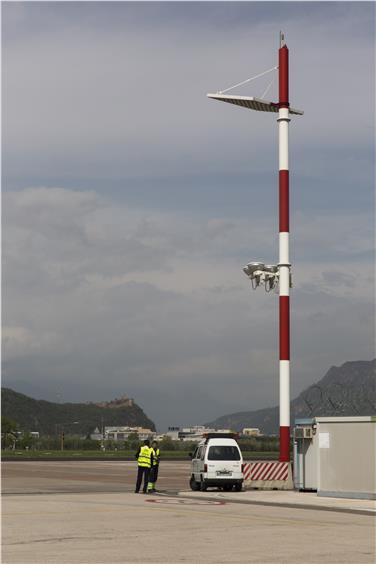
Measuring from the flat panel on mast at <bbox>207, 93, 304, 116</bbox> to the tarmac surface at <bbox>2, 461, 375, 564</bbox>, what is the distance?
1690 cm

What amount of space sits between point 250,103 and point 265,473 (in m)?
15.7

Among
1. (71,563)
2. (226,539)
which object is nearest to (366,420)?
(226,539)

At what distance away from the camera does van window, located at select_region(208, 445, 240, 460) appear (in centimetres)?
3419

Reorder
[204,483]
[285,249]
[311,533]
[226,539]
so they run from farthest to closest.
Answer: [285,249]
[204,483]
[311,533]
[226,539]

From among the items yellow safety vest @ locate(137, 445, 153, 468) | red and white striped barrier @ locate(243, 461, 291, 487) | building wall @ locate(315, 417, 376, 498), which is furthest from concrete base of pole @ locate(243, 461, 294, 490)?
yellow safety vest @ locate(137, 445, 153, 468)

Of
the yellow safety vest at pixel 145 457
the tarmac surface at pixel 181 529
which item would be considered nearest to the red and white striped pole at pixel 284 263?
the tarmac surface at pixel 181 529

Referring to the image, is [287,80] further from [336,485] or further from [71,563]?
[71,563]

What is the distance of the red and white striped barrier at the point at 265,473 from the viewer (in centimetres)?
3656

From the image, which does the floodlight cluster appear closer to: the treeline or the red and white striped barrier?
the red and white striped barrier

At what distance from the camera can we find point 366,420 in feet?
102

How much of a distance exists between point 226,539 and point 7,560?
482 centimetres

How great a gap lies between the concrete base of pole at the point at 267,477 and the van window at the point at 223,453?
2.07 metres

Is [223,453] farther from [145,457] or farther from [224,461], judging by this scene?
[145,457]

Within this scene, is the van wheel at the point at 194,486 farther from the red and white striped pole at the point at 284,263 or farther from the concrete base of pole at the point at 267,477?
the red and white striped pole at the point at 284,263
